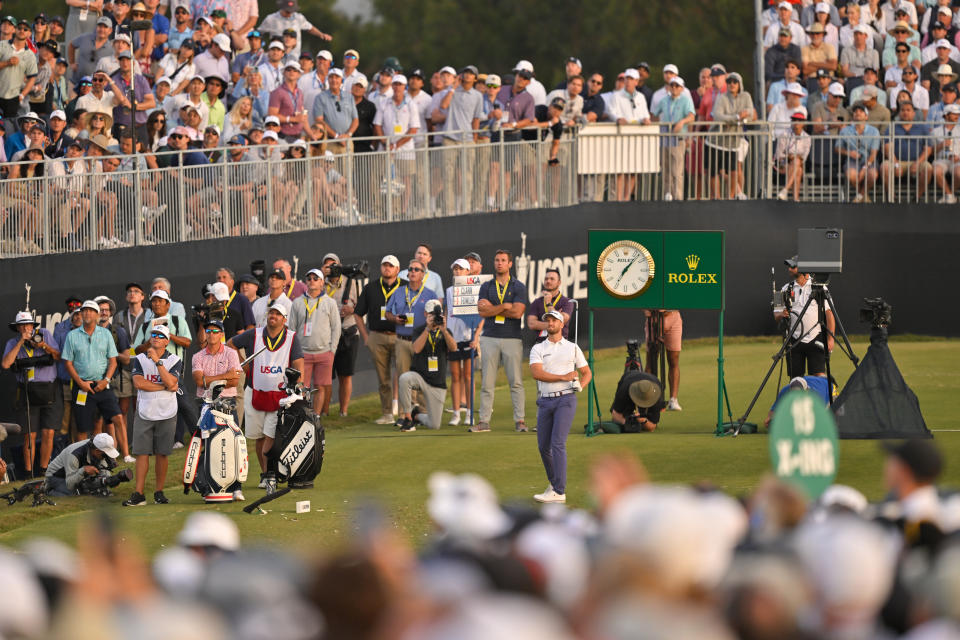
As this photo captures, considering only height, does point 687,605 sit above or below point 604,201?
below

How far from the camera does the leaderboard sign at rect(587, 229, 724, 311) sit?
18.2 m

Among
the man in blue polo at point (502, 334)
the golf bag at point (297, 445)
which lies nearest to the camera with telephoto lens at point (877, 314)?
the man in blue polo at point (502, 334)

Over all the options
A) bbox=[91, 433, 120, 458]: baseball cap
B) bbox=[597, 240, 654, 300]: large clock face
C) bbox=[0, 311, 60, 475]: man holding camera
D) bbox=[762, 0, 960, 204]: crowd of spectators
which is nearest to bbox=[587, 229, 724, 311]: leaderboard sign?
bbox=[597, 240, 654, 300]: large clock face

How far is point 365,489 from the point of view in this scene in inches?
600

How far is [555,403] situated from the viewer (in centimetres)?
1424

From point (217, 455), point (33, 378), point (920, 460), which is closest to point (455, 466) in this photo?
point (217, 455)

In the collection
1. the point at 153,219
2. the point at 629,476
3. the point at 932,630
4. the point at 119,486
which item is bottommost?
the point at 119,486

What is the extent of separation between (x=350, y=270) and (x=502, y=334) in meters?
3.11

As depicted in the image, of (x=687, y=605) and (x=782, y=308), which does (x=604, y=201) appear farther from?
(x=687, y=605)

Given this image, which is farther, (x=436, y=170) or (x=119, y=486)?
(x=436, y=170)

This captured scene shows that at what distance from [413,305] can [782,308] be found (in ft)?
14.3

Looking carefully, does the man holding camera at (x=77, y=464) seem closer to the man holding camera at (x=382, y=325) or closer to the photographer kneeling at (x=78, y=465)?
the photographer kneeling at (x=78, y=465)

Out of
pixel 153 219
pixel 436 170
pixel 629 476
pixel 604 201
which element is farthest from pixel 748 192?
pixel 629 476

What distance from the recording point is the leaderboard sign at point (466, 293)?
A: 62.4 ft
